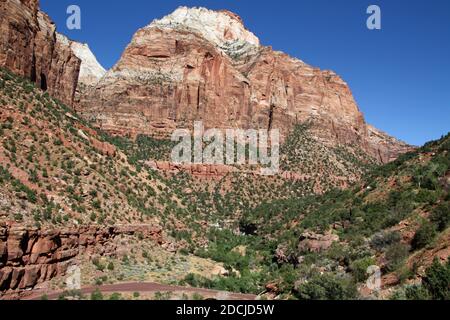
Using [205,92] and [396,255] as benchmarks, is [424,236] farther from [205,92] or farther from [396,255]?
[205,92]

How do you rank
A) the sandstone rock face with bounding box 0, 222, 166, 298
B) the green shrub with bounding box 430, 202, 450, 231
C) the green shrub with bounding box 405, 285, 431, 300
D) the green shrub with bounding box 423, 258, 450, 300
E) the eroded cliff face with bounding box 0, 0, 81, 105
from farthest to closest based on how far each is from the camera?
the eroded cliff face with bounding box 0, 0, 81, 105 → the green shrub with bounding box 430, 202, 450, 231 → the sandstone rock face with bounding box 0, 222, 166, 298 → the green shrub with bounding box 405, 285, 431, 300 → the green shrub with bounding box 423, 258, 450, 300

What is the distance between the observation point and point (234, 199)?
221ft

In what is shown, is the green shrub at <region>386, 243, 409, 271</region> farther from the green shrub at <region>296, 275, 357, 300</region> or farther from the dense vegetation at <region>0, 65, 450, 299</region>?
the green shrub at <region>296, 275, 357, 300</region>

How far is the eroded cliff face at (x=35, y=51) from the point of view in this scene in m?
39.2

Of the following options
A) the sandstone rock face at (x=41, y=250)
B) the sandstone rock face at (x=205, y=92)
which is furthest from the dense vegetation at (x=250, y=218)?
the sandstone rock face at (x=205, y=92)

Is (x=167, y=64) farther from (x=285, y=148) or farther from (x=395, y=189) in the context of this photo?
(x=395, y=189)

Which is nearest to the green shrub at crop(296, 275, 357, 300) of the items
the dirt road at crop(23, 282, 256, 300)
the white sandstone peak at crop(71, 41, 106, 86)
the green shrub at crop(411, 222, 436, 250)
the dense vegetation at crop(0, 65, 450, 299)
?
the dense vegetation at crop(0, 65, 450, 299)

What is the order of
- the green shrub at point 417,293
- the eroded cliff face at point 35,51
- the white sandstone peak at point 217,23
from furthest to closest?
the white sandstone peak at point 217,23 → the eroded cliff face at point 35,51 → the green shrub at point 417,293

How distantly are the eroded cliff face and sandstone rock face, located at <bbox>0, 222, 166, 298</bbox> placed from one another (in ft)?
69.6

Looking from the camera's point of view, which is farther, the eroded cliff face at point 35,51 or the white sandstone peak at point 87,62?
the white sandstone peak at point 87,62

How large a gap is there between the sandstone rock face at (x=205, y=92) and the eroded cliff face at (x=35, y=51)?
24700 mm

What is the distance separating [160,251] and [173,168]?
39865 mm

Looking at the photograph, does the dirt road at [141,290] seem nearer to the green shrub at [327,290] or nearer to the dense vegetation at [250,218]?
the dense vegetation at [250,218]

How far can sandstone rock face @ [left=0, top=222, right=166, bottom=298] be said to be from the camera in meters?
20.0
